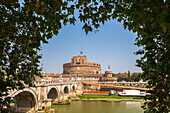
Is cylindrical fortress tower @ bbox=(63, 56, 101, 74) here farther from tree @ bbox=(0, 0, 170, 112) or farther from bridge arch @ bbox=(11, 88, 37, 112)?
tree @ bbox=(0, 0, 170, 112)

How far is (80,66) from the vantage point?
95.7 meters

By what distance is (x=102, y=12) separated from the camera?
537 cm

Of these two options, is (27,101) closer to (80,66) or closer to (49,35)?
(49,35)

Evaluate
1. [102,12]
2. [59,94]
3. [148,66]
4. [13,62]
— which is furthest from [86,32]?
[59,94]

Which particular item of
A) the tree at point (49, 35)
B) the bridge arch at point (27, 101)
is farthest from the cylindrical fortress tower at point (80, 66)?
the tree at point (49, 35)

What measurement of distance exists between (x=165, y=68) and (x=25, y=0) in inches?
183

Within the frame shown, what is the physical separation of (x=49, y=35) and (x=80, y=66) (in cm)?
9007

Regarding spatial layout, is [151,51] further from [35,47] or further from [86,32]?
[35,47]

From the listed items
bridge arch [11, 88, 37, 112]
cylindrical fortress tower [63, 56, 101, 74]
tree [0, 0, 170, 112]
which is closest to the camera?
tree [0, 0, 170, 112]

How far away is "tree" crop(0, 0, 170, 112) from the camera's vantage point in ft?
14.7

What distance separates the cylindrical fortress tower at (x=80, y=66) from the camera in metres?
94.9

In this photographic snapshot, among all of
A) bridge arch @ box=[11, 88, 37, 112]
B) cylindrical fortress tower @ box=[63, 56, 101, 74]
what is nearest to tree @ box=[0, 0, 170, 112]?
bridge arch @ box=[11, 88, 37, 112]

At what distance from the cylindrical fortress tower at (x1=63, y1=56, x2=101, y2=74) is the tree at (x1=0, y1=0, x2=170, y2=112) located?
86.2 metres

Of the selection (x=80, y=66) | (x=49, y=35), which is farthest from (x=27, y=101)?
(x=80, y=66)
